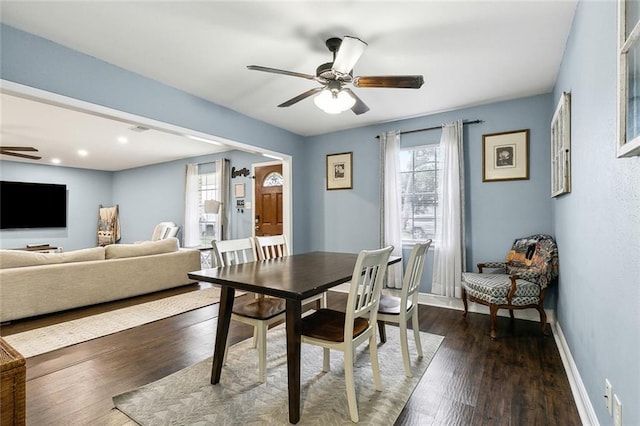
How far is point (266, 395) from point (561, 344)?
2.48 m

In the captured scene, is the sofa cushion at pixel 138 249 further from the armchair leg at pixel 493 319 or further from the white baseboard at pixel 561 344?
the armchair leg at pixel 493 319

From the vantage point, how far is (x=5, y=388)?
97 centimetres

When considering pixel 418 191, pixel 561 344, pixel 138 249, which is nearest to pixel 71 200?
pixel 138 249

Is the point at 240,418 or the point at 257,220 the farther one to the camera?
the point at 257,220

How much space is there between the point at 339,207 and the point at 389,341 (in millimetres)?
2373

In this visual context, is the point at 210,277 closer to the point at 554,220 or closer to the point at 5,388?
the point at 5,388

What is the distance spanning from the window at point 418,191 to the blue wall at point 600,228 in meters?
1.72

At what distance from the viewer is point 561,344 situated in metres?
2.61

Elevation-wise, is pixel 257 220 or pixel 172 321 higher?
pixel 257 220

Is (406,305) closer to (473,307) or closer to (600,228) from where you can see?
(600,228)

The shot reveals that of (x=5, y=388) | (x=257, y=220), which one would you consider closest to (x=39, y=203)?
(x=257, y=220)

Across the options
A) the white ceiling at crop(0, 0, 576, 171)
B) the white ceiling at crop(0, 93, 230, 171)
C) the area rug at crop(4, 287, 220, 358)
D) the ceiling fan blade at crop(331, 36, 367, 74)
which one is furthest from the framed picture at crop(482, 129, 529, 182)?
the area rug at crop(4, 287, 220, 358)

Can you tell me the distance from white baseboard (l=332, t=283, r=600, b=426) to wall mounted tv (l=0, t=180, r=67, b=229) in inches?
297

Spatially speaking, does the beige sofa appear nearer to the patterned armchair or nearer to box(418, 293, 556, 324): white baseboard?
box(418, 293, 556, 324): white baseboard
